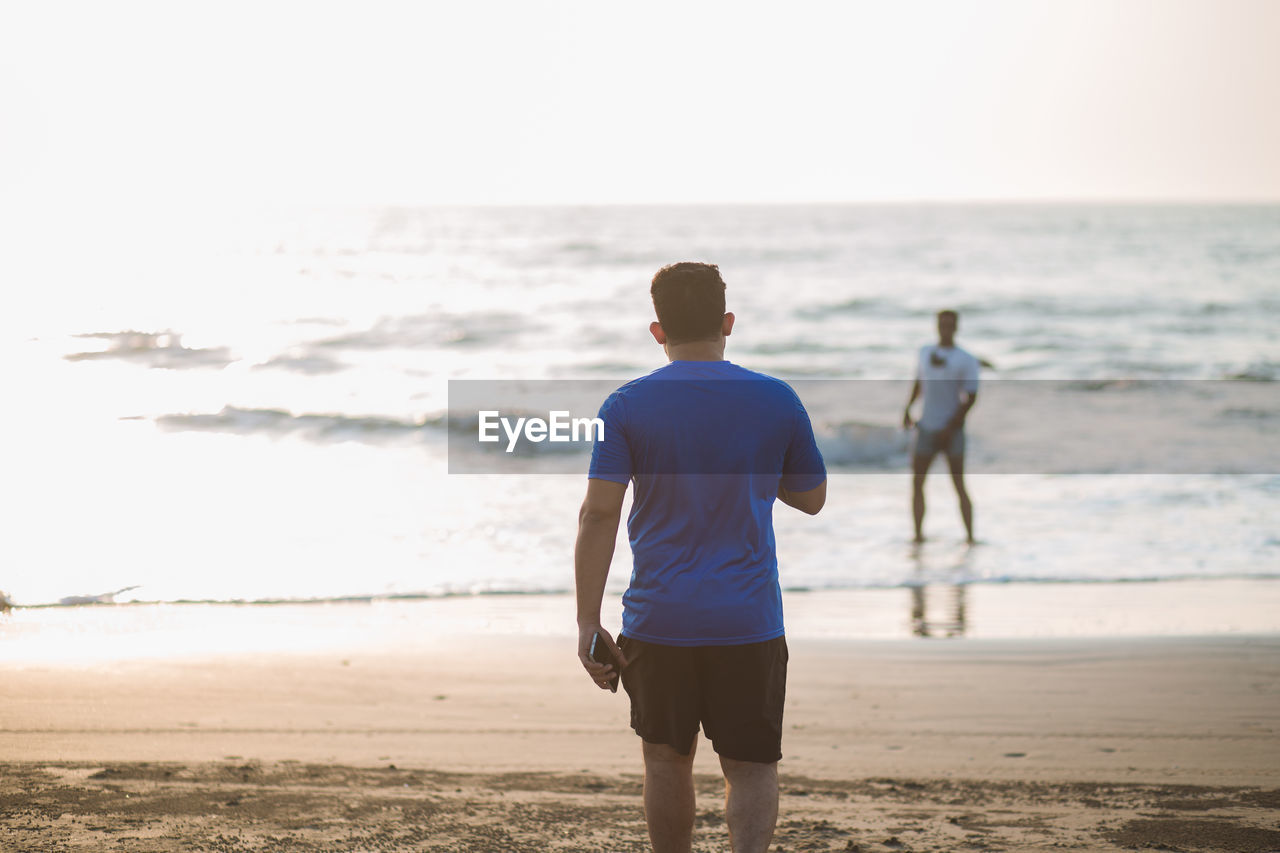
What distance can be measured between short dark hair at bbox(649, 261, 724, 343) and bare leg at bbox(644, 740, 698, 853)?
3.29 feet

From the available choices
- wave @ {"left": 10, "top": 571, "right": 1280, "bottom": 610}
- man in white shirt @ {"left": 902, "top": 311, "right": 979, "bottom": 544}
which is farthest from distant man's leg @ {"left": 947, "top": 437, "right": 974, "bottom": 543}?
wave @ {"left": 10, "top": 571, "right": 1280, "bottom": 610}

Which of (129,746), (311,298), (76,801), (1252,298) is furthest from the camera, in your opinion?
(311,298)

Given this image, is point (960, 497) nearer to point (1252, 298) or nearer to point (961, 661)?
point (961, 661)

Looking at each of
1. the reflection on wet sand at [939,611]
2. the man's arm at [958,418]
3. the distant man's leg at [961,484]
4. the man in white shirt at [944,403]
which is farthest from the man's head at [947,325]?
the reflection on wet sand at [939,611]

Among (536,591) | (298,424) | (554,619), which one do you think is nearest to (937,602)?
(554,619)

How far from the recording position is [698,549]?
9.30 feet

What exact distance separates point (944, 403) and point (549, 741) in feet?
19.1

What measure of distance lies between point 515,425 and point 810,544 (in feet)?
31.9

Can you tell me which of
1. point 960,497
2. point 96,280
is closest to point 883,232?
point 96,280

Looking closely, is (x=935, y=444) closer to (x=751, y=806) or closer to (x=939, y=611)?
(x=939, y=611)

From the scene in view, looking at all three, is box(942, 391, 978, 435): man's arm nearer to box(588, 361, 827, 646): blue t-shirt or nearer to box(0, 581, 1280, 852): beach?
box(0, 581, 1280, 852): beach

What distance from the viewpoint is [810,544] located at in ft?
33.4

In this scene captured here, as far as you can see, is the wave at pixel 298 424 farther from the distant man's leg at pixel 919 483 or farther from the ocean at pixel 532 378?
the distant man's leg at pixel 919 483

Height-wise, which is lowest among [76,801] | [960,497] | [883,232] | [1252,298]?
[76,801]
